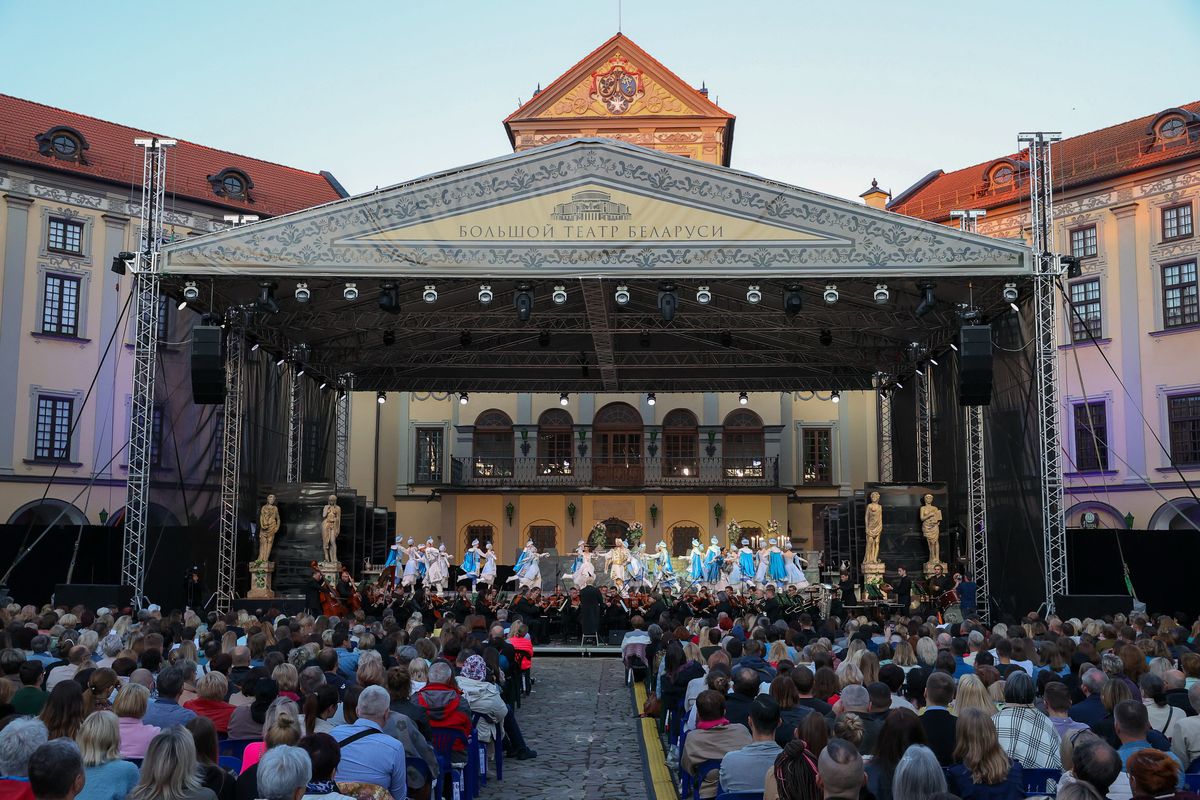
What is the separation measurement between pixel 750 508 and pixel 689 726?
32.5m

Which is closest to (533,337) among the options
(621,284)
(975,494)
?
(621,284)

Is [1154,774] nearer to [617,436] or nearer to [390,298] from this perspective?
[390,298]

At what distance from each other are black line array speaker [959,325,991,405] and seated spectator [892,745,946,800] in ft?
49.2

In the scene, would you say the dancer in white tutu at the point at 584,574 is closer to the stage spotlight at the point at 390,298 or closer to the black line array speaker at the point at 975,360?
the stage spotlight at the point at 390,298

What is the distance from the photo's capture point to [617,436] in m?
43.1

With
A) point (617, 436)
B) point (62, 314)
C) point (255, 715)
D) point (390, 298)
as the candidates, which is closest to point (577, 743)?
point (255, 715)

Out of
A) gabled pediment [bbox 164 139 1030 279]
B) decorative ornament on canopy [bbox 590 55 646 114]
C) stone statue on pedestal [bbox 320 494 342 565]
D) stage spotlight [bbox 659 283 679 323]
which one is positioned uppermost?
decorative ornament on canopy [bbox 590 55 646 114]

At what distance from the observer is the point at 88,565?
81.1 ft

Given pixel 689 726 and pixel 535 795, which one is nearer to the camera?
pixel 689 726

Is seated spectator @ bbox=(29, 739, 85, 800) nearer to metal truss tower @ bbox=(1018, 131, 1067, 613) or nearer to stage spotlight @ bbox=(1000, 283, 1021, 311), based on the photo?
metal truss tower @ bbox=(1018, 131, 1067, 613)

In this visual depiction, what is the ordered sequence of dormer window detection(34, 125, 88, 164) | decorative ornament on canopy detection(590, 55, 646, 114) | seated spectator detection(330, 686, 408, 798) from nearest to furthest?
1. seated spectator detection(330, 686, 408, 798)
2. dormer window detection(34, 125, 88, 164)
3. decorative ornament on canopy detection(590, 55, 646, 114)

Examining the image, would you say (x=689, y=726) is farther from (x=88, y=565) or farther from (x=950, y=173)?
(x=950, y=173)

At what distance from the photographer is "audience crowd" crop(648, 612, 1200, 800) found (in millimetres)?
5230

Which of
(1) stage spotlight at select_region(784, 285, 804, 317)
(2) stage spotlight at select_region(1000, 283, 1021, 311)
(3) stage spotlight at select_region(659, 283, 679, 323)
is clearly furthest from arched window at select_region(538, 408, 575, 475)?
(2) stage spotlight at select_region(1000, 283, 1021, 311)
